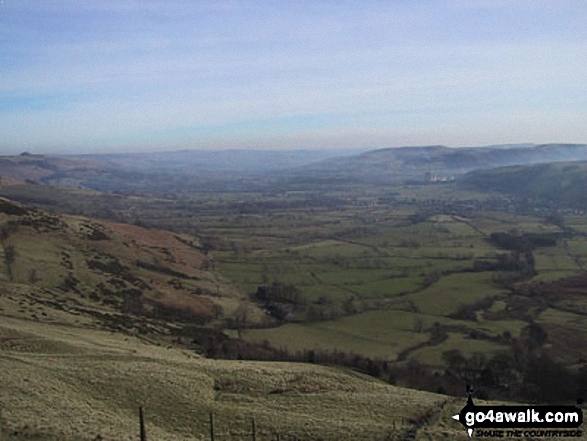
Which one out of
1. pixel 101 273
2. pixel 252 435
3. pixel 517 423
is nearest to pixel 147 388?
pixel 252 435

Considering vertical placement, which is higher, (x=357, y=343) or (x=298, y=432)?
(x=298, y=432)

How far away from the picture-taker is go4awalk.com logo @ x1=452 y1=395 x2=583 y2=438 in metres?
21.1

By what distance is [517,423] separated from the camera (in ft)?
69.3

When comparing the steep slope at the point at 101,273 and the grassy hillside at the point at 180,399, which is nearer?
the grassy hillside at the point at 180,399

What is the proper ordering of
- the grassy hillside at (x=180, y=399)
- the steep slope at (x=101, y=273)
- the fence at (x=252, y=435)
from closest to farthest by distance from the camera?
1. the grassy hillside at (x=180, y=399)
2. the fence at (x=252, y=435)
3. the steep slope at (x=101, y=273)

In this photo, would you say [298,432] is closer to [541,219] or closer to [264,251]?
[264,251]

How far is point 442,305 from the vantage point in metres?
64.7

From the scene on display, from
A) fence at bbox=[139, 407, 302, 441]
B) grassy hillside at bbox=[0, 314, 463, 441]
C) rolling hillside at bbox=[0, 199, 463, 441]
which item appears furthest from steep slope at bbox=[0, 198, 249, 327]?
fence at bbox=[139, 407, 302, 441]

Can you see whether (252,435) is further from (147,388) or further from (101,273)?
(101,273)

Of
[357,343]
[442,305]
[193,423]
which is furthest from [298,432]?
[442,305]

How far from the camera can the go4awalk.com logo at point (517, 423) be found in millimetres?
21094


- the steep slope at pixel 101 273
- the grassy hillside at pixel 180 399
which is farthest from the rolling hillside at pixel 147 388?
the steep slope at pixel 101 273

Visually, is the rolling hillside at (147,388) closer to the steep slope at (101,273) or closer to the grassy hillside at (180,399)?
the grassy hillside at (180,399)

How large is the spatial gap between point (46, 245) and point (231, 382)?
47.6 meters
